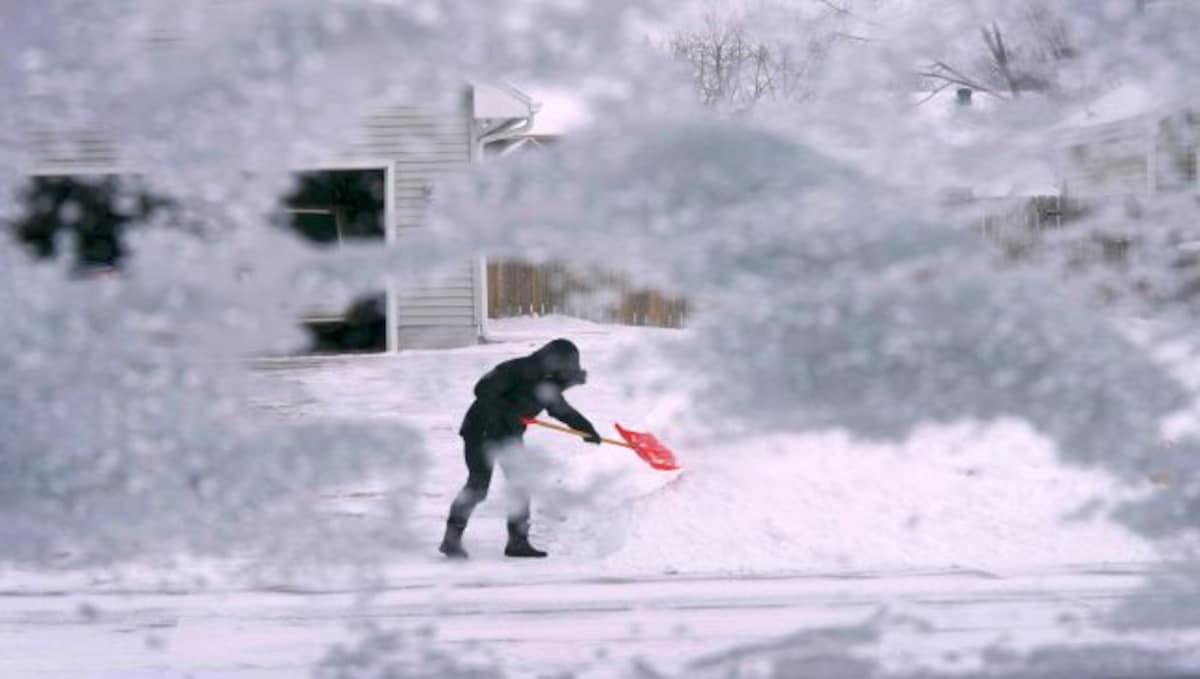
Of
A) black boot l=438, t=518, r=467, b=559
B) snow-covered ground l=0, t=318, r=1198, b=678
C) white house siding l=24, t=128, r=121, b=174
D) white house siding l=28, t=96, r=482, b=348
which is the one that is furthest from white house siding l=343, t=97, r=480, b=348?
black boot l=438, t=518, r=467, b=559

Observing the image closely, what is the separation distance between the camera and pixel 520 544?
11.1ft

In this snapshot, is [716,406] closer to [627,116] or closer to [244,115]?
[627,116]

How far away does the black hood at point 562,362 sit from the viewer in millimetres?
2723

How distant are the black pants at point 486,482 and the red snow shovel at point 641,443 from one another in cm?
8

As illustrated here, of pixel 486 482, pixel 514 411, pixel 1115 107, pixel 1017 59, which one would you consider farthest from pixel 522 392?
pixel 1115 107

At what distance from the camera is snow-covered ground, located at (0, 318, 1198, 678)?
2.50m

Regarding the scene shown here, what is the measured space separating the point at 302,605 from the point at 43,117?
0.93m

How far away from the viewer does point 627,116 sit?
2412 millimetres

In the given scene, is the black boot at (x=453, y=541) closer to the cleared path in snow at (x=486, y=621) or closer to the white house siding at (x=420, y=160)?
the cleared path in snow at (x=486, y=621)

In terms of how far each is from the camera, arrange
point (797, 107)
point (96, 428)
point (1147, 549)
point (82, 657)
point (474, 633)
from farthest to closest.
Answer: point (82, 657) → point (474, 633) → point (1147, 549) → point (797, 107) → point (96, 428)

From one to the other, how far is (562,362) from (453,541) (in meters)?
0.63

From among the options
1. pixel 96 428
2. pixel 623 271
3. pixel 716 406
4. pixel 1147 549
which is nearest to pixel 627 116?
pixel 623 271

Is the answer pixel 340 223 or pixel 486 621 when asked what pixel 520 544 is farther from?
pixel 340 223

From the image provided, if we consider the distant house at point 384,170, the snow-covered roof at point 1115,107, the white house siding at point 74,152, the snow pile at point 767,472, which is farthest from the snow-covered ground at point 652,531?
the snow-covered roof at point 1115,107
